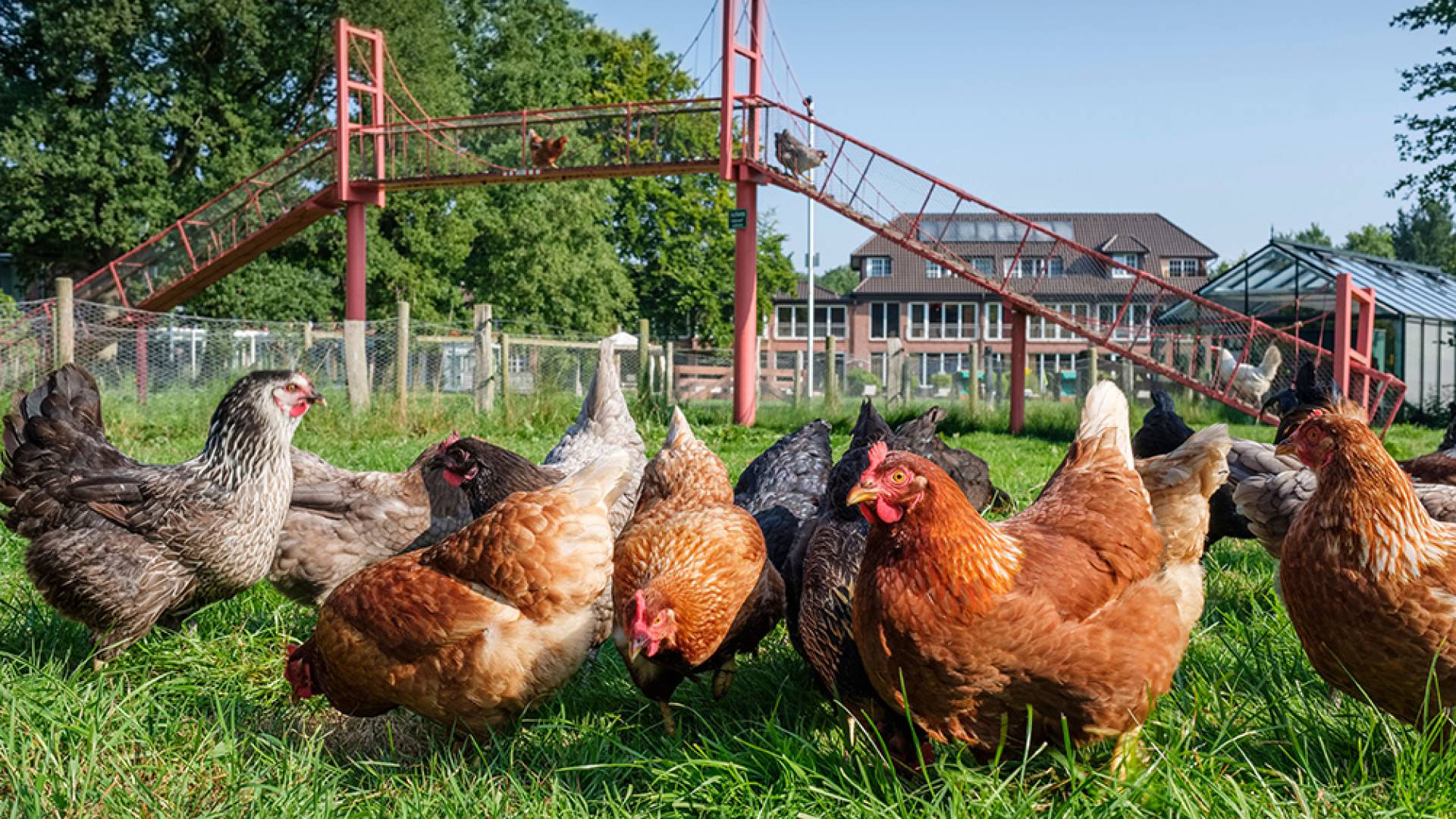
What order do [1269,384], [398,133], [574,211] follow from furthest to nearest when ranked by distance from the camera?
[574,211], [398,133], [1269,384]

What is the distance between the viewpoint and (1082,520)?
2939 mm

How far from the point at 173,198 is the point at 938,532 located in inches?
1099

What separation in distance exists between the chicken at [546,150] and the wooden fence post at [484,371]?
4.31 meters

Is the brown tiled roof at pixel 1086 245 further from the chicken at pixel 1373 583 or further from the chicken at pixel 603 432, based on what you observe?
the chicken at pixel 1373 583

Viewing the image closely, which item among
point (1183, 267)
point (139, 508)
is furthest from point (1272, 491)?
point (1183, 267)

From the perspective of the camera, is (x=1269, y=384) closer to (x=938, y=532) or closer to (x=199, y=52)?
(x=938, y=532)

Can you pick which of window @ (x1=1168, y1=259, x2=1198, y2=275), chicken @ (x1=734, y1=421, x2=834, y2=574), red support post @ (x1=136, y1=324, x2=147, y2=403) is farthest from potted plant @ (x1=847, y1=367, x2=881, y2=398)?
window @ (x1=1168, y1=259, x2=1198, y2=275)

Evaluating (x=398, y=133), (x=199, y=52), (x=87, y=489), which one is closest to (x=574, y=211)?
(x=199, y=52)

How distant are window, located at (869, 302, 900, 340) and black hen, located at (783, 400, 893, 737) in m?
49.6

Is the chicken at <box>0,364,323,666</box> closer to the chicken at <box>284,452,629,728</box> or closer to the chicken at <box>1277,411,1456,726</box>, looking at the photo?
the chicken at <box>284,452,629,728</box>

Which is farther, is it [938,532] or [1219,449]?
[1219,449]

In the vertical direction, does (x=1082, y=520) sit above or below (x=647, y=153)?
below

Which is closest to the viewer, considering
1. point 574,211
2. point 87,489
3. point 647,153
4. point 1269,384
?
point 87,489

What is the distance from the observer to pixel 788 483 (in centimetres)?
505
